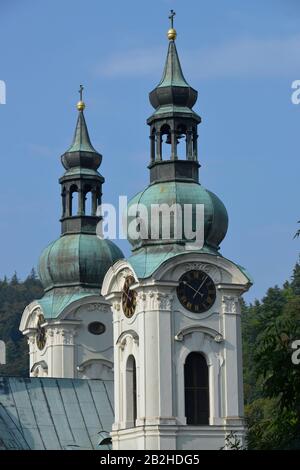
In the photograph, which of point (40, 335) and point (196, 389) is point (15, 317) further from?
point (196, 389)

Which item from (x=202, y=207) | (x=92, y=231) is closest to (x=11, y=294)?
(x=92, y=231)

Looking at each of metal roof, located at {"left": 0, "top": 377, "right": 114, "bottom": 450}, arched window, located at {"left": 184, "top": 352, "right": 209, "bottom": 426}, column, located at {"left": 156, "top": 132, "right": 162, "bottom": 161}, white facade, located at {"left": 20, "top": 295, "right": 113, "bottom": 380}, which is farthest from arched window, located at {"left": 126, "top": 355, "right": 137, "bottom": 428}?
white facade, located at {"left": 20, "top": 295, "right": 113, "bottom": 380}

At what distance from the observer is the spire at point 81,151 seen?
5759 centimetres

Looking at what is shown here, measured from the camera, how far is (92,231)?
185ft

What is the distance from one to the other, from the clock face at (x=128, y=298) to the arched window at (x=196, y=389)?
2.27 metres

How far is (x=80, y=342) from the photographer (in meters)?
56.0

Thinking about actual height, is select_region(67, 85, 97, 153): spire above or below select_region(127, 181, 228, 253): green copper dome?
above

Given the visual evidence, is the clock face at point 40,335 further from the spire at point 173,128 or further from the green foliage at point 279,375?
the green foliage at point 279,375

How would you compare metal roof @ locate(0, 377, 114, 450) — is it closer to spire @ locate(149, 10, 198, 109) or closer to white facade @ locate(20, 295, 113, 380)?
white facade @ locate(20, 295, 113, 380)

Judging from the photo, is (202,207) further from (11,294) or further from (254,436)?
(11,294)

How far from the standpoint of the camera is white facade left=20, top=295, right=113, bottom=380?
183 feet

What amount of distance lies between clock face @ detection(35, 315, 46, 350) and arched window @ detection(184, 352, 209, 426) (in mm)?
9594

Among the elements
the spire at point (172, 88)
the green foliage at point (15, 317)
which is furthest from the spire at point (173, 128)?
the green foliage at point (15, 317)
